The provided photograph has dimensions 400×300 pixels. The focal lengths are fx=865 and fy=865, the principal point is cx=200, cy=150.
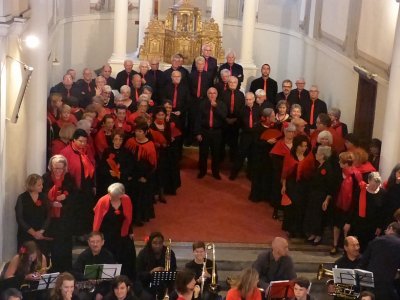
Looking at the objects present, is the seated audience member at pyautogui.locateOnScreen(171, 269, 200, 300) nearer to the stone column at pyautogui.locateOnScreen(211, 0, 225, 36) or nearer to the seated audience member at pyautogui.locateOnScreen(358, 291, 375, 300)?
the seated audience member at pyautogui.locateOnScreen(358, 291, 375, 300)

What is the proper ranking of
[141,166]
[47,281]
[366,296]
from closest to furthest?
[366,296] → [47,281] → [141,166]

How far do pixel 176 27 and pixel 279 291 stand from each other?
8166 millimetres

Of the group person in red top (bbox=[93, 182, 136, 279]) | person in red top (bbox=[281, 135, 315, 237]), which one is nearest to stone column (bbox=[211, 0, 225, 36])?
person in red top (bbox=[281, 135, 315, 237])

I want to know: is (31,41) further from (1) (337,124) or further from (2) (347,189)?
(1) (337,124)

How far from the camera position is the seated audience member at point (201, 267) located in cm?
925

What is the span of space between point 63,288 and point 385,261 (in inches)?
132

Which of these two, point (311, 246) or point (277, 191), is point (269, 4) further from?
point (311, 246)

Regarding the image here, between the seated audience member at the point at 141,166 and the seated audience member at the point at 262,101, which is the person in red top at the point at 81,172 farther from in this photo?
the seated audience member at the point at 262,101

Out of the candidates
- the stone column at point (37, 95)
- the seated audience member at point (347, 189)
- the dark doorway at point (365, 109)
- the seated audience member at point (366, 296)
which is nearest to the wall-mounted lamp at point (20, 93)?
the stone column at point (37, 95)

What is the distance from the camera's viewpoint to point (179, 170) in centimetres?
1339

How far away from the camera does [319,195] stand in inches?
438

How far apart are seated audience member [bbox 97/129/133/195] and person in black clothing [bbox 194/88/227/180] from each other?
244 cm

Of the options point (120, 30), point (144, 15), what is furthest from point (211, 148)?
point (144, 15)

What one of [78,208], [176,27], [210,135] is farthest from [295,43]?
[78,208]
